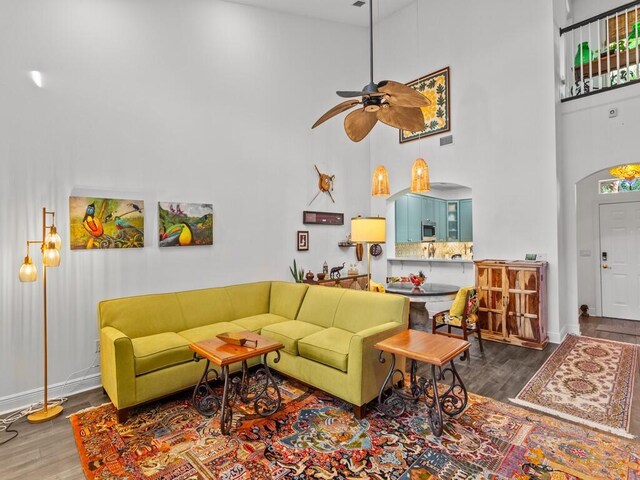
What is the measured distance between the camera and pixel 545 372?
3.75 metres

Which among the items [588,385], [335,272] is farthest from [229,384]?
[588,385]

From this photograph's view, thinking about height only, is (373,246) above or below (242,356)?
above

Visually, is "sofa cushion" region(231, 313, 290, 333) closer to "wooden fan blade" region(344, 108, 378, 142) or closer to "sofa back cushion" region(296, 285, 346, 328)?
"sofa back cushion" region(296, 285, 346, 328)

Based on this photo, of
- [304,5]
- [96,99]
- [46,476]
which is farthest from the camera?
[304,5]

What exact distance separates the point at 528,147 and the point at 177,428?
18.3 ft

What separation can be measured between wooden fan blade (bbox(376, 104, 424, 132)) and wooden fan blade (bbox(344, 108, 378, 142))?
0.35 ft

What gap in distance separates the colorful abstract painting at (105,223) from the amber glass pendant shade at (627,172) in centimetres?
733

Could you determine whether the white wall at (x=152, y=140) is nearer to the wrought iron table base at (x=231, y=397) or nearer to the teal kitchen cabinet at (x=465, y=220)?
the wrought iron table base at (x=231, y=397)

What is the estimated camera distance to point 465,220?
27.0 feet

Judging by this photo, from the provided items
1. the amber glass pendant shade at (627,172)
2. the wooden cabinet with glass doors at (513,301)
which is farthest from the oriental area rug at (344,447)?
the amber glass pendant shade at (627,172)

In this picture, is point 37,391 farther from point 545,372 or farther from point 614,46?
point 614,46

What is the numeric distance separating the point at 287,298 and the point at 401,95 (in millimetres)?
2825

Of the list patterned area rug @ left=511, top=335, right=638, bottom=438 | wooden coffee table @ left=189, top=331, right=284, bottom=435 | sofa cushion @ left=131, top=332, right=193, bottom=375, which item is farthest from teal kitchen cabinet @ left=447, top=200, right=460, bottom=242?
sofa cushion @ left=131, top=332, right=193, bottom=375

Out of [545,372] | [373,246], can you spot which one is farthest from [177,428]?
[373,246]
